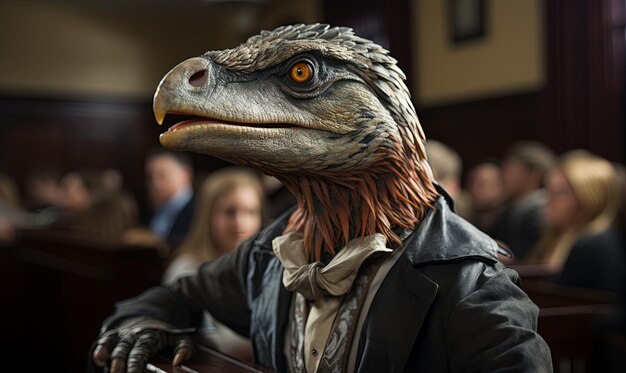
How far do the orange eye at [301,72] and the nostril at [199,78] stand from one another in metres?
0.14

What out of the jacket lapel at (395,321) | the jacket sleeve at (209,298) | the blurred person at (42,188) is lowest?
the blurred person at (42,188)

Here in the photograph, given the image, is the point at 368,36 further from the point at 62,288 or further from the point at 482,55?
the point at 62,288

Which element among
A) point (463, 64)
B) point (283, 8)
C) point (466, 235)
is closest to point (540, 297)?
point (466, 235)

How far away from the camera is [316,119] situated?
136 centimetres

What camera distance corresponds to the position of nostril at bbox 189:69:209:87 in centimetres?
134

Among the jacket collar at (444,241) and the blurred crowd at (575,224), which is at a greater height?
the jacket collar at (444,241)

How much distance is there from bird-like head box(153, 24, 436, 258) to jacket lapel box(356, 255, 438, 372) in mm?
94

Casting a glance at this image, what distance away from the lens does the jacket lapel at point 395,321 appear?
1274 millimetres

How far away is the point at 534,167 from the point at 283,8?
6.28 m

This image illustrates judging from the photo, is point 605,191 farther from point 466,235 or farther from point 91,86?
point 91,86

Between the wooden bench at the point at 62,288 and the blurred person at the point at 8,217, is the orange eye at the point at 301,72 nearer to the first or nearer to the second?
the wooden bench at the point at 62,288

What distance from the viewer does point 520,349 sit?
46.3 inches

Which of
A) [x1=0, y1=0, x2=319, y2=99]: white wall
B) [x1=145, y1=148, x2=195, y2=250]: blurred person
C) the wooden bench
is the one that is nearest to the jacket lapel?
the wooden bench

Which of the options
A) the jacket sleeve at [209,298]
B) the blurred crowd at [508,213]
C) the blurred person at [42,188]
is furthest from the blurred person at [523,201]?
the blurred person at [42,188]
